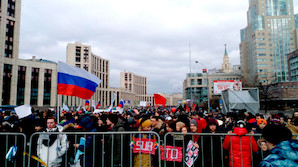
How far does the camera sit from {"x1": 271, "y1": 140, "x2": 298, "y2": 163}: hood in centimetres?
197

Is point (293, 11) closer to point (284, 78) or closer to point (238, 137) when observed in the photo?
point (284, 78)

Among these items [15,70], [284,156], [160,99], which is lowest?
[284,156]

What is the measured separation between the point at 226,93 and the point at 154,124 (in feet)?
45.7

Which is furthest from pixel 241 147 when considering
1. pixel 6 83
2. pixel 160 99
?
pixel 6 83

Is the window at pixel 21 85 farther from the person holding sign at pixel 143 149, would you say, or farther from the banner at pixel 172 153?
the banner at pixel 172 153

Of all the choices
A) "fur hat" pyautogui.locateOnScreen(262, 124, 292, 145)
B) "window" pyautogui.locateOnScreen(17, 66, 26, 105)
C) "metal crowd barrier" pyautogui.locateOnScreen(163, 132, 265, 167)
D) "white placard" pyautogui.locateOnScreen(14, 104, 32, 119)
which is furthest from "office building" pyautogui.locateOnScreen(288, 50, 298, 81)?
"window" pyautogui.locateOnScreen(17, 66, 26, 105)

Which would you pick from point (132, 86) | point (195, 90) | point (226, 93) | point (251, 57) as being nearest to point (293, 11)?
point (251, 57)

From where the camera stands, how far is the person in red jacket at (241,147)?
14.1 ft

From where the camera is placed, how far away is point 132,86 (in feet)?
570

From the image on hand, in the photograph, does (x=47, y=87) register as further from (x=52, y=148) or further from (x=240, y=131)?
(x=240, y=131)

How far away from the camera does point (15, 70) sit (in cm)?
5222

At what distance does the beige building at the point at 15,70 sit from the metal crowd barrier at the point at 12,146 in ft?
169

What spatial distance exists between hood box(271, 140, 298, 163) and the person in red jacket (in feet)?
7.66

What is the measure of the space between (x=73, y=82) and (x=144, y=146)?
163 inches
